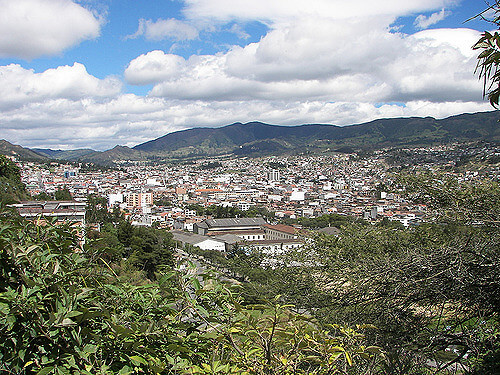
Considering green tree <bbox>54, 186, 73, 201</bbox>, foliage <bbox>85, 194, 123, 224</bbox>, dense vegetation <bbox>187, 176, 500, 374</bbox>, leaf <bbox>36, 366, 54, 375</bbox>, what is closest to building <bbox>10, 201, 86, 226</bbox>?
leaf <bbox>36, 366, 54, 375</bbox>

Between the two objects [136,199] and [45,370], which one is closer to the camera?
[45,370]

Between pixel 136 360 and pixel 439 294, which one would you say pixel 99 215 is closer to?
pixel 439 294

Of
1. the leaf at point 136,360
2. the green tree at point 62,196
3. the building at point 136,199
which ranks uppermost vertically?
the leaf at point 136,360

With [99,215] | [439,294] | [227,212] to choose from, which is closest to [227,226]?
[227,212]

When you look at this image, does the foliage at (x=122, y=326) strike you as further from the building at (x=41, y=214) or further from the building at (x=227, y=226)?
the building at (x=227, y=226)

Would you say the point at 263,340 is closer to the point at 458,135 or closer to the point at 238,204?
the point at 238,204

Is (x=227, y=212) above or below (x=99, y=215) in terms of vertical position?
below

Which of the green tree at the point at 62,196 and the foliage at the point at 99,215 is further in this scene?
the green tree at the point at 62,196

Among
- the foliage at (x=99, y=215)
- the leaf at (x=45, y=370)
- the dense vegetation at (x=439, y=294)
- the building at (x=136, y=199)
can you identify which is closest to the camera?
the leaf at (x=45, y=370)

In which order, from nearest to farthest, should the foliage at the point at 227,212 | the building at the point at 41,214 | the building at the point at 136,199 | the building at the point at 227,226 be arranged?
1. the building at the point at 41,214
2. the building at the point at 227,226
3. the foliage at the point at 227,212
4. the building at the point at 136,199

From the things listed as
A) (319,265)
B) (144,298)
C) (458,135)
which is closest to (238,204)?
(319,265)

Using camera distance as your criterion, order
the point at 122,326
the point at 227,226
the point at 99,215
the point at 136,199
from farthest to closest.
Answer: the point at 136,199, the point at 227,226, the point at 99,215, the point at 122,326

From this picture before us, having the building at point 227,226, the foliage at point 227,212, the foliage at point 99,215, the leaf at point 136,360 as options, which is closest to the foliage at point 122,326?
the leaf at point 136,360

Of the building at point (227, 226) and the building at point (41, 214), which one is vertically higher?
the building at point (41, 214)
